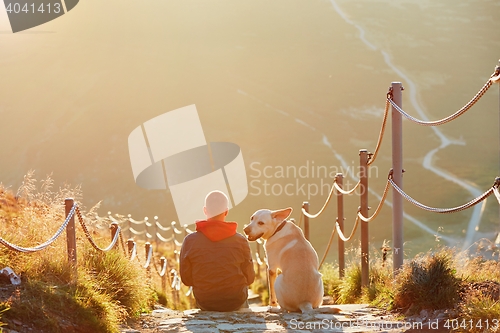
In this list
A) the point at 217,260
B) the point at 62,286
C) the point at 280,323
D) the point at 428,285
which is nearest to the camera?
the point at 62,286

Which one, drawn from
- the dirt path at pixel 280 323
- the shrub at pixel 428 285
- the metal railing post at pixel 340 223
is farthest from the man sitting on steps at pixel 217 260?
the metal railing post at pixel 340 223

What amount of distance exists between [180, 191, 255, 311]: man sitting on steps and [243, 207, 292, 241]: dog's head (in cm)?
87

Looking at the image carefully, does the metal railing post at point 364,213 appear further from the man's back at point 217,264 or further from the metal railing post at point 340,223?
the man's back at point 217,264

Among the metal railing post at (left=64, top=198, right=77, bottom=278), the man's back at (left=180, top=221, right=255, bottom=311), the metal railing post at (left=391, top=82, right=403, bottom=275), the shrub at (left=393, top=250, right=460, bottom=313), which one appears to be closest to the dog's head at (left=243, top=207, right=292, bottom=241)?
the man's back at (left=180, top=221, right=255, bottom=311)

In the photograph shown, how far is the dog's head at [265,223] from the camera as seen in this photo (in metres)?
5.66

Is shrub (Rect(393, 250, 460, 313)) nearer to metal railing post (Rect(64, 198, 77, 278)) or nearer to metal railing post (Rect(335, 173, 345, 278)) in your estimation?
metal railing post (Rect(64, 198, 77, 278))

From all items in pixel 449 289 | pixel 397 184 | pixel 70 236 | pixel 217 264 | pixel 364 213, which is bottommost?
pixel 449 289

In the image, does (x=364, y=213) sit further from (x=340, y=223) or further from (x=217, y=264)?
(x=217, y=264)

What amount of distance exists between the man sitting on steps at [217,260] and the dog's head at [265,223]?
87cm

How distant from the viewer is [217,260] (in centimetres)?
468

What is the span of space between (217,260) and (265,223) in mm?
1092

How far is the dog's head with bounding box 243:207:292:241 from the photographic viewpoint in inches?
223

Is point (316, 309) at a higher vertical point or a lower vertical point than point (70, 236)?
lower

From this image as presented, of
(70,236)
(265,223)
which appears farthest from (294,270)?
(70,236)
